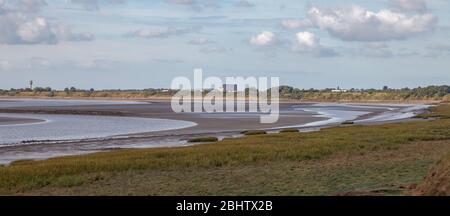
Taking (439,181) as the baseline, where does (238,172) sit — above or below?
below

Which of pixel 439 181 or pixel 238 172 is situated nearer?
pixel 439 181

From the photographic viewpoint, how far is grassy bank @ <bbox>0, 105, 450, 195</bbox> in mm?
16938

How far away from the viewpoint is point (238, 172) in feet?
68.2

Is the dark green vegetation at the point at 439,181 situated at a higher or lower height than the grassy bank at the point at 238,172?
higher

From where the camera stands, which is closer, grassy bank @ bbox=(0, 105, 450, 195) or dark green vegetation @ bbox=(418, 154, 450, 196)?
dark green vegetation @ bbox=(418, 154, 450, 196)

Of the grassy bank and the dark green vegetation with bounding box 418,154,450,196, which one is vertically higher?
the dark green vegetation with bounding box 418,154,450,196

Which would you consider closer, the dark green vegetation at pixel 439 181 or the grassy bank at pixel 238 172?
the dark green vegetation at pixel 439 181

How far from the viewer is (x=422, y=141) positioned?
33.5m

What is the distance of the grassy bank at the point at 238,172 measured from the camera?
16.9m
